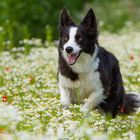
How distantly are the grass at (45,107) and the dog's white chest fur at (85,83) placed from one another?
0.64 feet

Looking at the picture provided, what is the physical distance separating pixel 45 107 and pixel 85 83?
0.96 m

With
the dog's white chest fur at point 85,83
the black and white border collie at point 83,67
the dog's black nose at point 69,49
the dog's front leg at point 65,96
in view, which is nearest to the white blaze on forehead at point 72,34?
the black and white border collie at point 83,67

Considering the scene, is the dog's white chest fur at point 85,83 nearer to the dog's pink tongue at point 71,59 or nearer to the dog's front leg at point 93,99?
the dog's front leg at point 93,99

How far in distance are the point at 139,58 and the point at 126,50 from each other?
892mm

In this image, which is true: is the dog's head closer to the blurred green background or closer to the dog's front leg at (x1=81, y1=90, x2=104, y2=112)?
the dog's front leg at (x1=81, y1=90, x2=104, y2=112)

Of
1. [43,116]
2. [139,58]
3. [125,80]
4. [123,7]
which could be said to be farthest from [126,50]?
[123,7]

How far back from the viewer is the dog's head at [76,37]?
697cm

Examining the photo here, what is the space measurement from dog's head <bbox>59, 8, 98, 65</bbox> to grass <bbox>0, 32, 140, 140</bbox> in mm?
580

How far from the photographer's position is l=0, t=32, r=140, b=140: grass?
448cm

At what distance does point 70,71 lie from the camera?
7.32 m

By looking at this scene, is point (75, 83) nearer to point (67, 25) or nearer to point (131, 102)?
point (67, 25)

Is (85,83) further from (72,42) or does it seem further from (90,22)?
(90,22)

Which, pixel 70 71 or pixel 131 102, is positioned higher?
pixel 70 71

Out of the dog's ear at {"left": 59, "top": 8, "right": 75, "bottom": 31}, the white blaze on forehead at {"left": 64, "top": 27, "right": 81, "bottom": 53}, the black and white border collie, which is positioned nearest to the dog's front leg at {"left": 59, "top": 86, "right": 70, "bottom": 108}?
the black and white border collie
